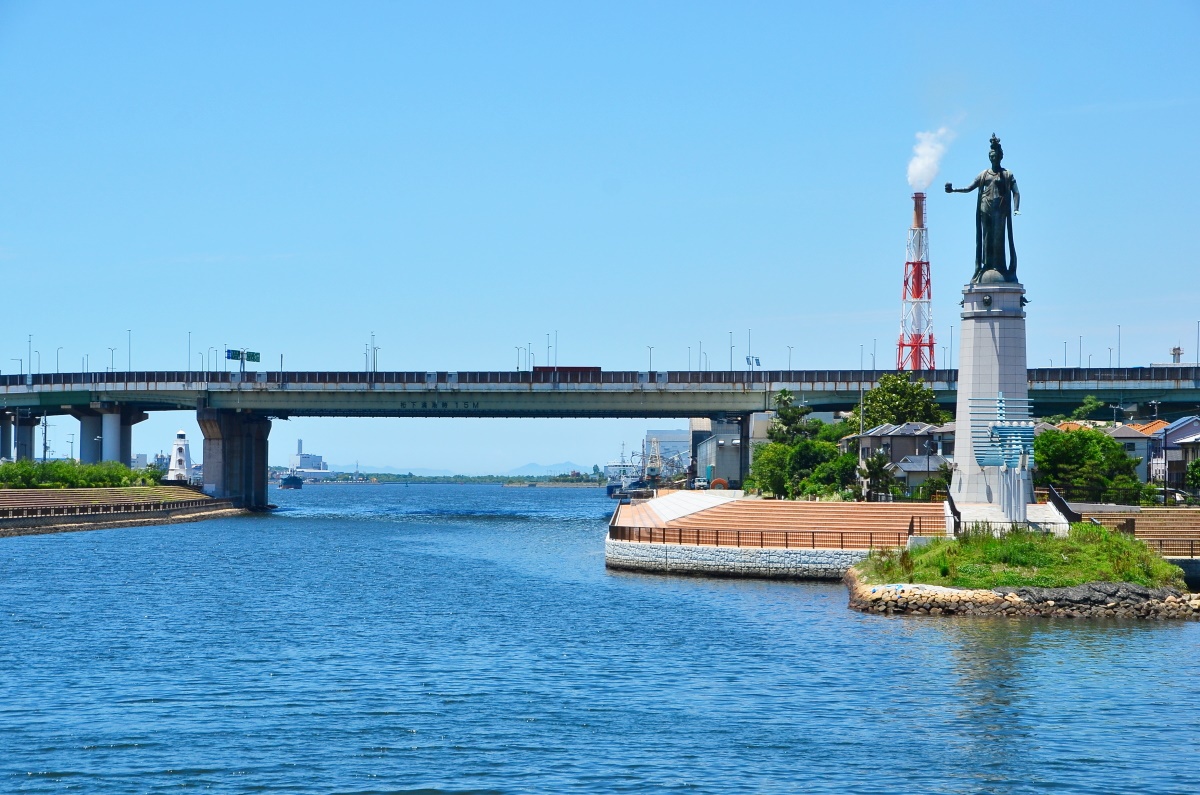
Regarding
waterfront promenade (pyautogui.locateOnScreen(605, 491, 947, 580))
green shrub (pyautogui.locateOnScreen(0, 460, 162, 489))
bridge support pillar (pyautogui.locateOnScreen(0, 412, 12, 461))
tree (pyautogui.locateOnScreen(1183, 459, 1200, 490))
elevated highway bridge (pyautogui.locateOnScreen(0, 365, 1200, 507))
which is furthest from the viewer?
bridge support pillar (pyautogui.locateOnScreen(0, 412, 12, 461))

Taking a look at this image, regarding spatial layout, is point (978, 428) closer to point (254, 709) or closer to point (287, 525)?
point (254, 709)

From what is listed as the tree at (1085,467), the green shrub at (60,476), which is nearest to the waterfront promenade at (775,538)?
the tree at (1085,467)

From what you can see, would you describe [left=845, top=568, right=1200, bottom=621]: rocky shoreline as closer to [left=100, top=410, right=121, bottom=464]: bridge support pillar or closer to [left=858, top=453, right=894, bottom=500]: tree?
[left=858, top=453, right=894, bottom=500]: tree

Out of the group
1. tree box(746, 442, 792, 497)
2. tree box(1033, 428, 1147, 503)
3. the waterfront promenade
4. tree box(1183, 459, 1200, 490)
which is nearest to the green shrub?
tree box(746, 442, 792, 497)

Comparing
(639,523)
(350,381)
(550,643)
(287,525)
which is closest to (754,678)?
(550,643)

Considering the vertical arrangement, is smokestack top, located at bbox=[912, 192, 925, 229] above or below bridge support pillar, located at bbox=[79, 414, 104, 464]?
above

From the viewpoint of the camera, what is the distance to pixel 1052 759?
103 feet

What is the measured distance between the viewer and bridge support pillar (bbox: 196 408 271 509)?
499ft

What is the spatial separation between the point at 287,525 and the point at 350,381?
18.0 m

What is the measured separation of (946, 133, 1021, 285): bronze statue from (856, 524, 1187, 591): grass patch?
47.9ft

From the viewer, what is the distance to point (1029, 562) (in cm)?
5816

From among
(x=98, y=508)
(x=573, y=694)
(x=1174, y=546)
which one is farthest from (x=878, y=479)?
(x=98, y=508)

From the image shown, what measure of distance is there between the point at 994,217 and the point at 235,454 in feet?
354

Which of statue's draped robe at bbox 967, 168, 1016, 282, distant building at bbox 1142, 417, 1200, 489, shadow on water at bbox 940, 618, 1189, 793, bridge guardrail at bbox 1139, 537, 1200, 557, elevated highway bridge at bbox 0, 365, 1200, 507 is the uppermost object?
statue's draped robe at bbox 967, 168, 1016, 282
